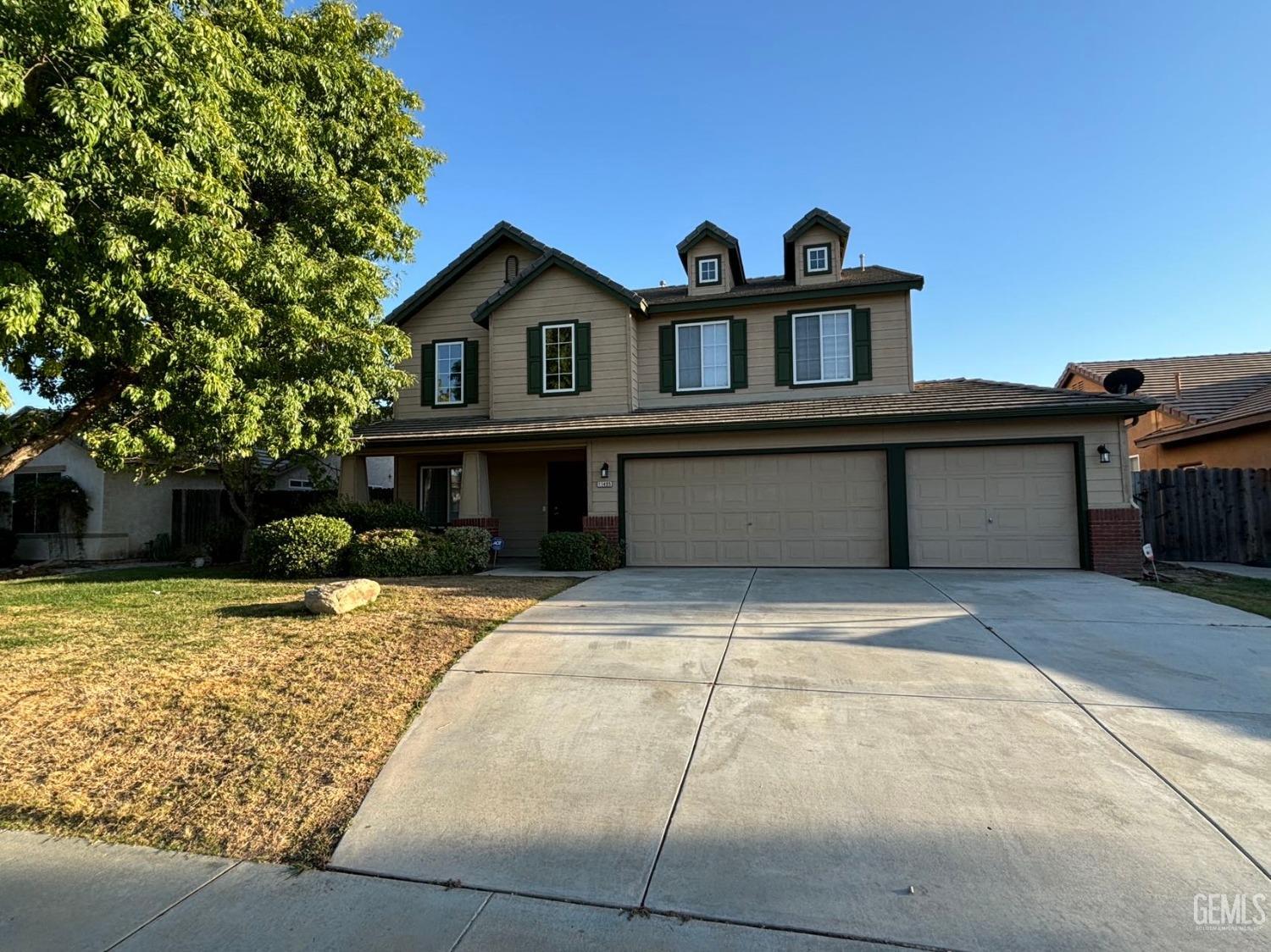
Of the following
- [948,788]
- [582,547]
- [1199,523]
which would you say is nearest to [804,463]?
[582,547]

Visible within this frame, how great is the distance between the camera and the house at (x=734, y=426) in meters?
11.5

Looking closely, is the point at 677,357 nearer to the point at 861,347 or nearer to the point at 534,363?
the point at 534,363

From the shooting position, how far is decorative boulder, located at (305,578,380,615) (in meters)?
7.48

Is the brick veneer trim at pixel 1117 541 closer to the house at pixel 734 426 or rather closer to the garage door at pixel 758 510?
the house at pixel 734 426

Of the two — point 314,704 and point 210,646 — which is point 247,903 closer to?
point 314,704

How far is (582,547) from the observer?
40.0ft

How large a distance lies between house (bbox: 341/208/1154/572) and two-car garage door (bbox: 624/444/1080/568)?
3 centimetres

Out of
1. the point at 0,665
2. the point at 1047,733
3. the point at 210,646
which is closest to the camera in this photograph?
the point at 1047,733

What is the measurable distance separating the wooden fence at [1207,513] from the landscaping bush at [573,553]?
11.2 metres

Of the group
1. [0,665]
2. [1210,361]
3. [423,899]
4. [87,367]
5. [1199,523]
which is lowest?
[423,899]

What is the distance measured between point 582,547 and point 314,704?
24.5 feet

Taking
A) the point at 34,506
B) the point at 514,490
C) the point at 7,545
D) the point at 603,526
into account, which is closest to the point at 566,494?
the point at 514,490

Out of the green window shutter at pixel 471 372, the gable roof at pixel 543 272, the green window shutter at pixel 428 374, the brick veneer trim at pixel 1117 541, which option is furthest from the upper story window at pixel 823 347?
the green window shutter at pixel 428 374

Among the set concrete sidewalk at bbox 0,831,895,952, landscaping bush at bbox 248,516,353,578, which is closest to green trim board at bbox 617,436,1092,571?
landscaping bush at bbox 248,516,353,578
